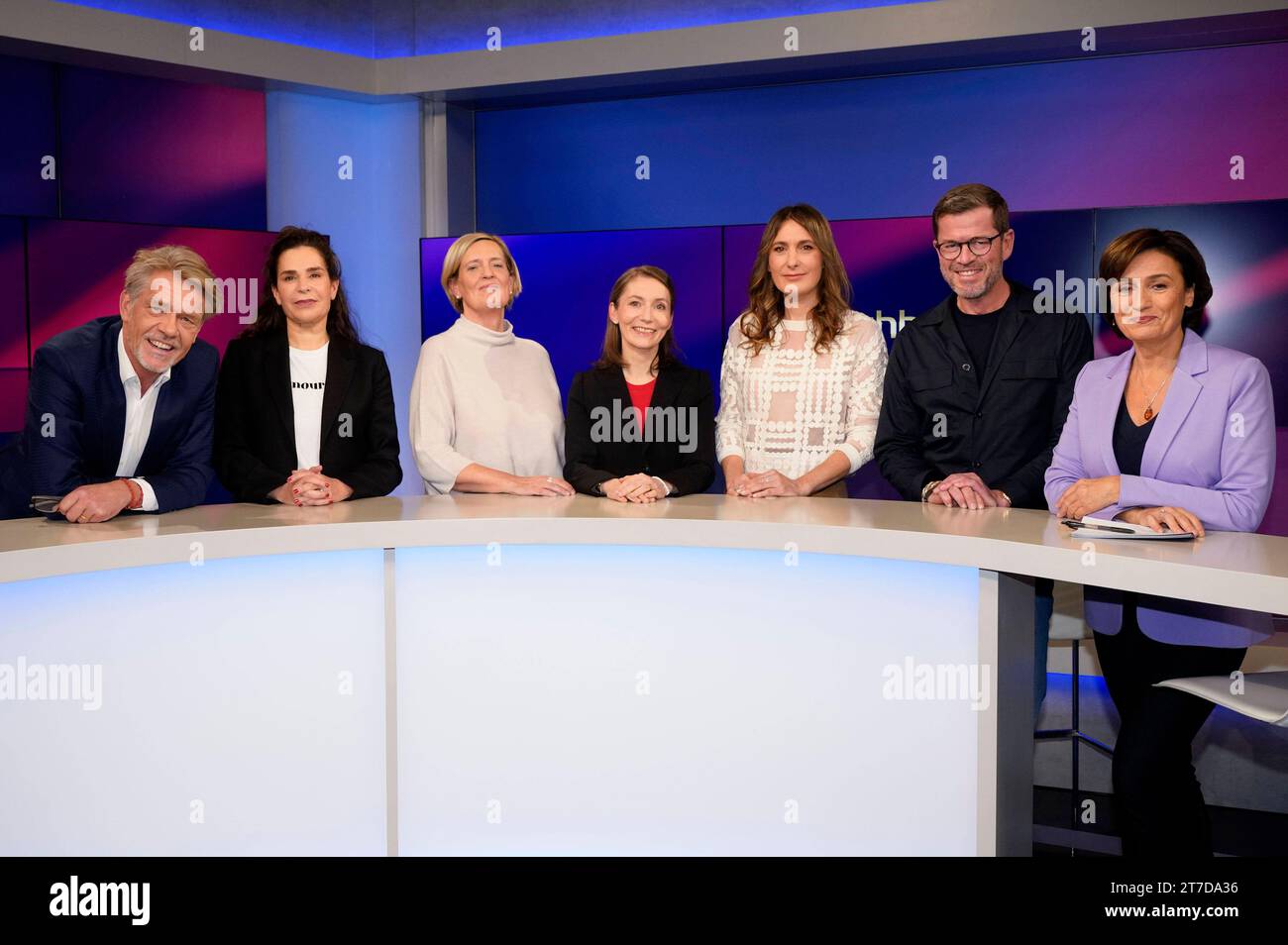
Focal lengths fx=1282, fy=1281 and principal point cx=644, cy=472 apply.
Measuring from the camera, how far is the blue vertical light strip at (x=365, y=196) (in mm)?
5922

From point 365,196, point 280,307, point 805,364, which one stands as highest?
point 365,196

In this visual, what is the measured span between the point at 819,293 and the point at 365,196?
11.3ft

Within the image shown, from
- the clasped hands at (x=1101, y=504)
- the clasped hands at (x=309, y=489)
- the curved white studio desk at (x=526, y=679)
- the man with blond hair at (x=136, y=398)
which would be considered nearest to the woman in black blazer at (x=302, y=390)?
the clasped hands at (x=309, y=489)

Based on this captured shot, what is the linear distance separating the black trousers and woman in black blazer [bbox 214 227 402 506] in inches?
67.8

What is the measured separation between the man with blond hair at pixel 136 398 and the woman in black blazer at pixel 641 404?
0.88 meters

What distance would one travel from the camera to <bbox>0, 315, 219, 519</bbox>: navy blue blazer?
2.66 metres

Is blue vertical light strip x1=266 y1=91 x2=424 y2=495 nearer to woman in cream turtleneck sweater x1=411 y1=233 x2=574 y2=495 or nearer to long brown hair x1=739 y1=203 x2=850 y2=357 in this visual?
woman in cream turtleneck sweater x1=411 y1=233 x2=574 y2=495

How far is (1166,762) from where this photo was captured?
95.4 inches

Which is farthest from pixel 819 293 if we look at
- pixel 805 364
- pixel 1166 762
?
pixel 1166 762

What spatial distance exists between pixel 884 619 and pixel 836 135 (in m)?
3.83

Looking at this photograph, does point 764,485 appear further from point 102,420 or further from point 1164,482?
→ point 102,420

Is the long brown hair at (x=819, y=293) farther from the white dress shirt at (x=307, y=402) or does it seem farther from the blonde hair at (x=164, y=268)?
the blonde hair at (x=164, y=268)

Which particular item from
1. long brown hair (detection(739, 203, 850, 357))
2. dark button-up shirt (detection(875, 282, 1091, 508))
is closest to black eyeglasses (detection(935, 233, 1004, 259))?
dark button-up shirt (detection(875, 282, 1091, 508))
